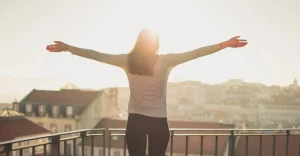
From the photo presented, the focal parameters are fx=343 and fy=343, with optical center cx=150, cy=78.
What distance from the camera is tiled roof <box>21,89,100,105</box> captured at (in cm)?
4243

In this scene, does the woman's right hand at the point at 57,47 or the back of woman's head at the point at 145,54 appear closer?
the back of woman's head at the point at 145,54

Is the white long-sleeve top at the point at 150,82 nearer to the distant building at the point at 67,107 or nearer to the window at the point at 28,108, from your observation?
the distant building at the point at 67,107

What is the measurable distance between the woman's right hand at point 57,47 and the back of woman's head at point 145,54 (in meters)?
0.76

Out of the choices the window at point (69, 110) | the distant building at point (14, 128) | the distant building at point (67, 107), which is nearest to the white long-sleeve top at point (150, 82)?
the distant building at point (14, 128)

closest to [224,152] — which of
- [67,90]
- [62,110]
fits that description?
[62,110]

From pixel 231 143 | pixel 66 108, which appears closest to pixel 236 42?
pixel 231 143

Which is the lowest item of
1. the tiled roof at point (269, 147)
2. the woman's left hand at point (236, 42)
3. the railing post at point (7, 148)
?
the tiled roof at point (269, 147)

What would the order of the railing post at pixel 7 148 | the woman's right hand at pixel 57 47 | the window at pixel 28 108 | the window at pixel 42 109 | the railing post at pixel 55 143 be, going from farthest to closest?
the window at pixel 28 108 → the window at pixel 42 109 → the railing post at pixel 55 143 → the railing post at pixel 7 148 → the woman's right hand at pixel 57 47

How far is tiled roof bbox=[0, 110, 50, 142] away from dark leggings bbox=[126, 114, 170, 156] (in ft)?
84.6

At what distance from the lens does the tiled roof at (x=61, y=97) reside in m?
42.4

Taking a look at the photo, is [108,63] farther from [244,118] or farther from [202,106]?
[202,106]

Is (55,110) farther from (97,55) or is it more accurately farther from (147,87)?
(147,87)

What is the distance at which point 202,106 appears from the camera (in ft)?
249

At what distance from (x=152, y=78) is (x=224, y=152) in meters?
28.7
